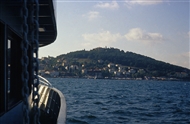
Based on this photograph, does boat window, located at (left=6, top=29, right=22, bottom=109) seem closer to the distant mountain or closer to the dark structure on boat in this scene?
the dark structure on boat

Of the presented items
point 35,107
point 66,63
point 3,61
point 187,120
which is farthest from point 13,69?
point 66,63

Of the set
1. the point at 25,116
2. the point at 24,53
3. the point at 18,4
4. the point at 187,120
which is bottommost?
the point at 187,120

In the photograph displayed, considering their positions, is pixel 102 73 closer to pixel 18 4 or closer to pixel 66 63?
pixel 66 63

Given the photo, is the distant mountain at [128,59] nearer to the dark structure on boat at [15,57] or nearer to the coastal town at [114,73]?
the coastal town at [114,73]

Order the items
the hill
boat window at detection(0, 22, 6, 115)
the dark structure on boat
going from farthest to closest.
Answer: the hill < boat window at detection(0, 22, 6, 115) < the dark structure on boat

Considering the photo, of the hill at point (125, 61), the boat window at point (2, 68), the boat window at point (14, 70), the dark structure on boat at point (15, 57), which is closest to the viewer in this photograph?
the dark structure on boat at point (15, 57)

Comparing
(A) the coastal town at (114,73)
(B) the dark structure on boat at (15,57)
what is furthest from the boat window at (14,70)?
(A) the coastal town at (114,73)

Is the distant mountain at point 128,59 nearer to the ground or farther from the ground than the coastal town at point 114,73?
farther from the ground

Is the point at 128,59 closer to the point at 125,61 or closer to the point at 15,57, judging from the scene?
the point at 125,61

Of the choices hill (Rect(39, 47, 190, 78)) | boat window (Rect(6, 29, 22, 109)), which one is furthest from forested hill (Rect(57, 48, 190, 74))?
boat window (Rect(6, 29, 22, 109))
